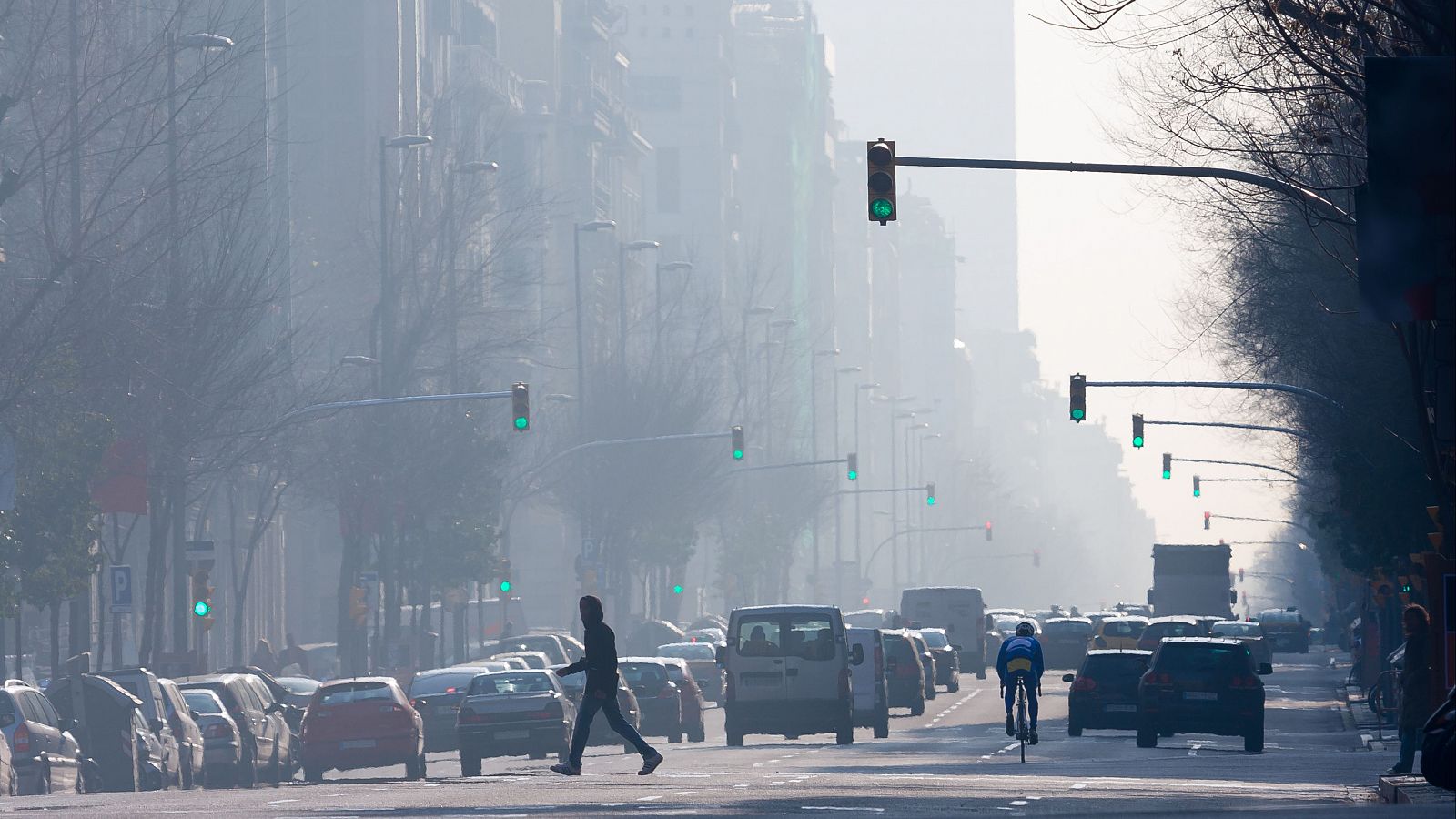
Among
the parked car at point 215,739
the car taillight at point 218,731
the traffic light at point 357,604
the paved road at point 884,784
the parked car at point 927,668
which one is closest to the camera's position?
the paved road at point 884,784

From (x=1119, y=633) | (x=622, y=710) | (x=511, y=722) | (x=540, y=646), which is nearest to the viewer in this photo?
(x=511, y=722)

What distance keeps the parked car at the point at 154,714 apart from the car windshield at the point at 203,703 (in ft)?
7.15

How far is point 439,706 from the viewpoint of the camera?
40062mm

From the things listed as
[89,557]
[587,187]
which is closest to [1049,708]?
[89,557]

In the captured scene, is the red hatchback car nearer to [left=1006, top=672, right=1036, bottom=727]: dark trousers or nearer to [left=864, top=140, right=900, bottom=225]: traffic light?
[left=1006, top=672, right=1036, bottom=727]: dark trousers

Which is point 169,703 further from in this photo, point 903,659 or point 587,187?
point 587,187

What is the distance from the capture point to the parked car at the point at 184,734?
102ft

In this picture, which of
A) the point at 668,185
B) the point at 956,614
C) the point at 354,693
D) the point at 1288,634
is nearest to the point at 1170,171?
the point at 354,693

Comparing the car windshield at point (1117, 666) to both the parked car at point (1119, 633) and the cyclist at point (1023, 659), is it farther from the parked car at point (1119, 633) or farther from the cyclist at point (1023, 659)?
the parked car at point (1119, 633)

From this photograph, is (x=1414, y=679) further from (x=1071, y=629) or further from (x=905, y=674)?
(x=1071, y=629)

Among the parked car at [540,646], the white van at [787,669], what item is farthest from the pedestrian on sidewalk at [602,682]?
the parked car at [540,646]

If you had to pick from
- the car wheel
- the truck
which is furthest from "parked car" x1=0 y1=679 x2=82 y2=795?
the truck

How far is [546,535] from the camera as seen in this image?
113062mm

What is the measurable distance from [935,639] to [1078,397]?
1336 cm
